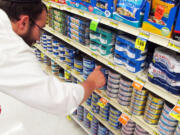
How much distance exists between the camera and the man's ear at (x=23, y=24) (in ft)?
3.68

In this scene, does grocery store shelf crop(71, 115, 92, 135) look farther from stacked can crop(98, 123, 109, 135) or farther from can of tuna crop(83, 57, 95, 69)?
can of tuna crop(83, 57, 95, 69)

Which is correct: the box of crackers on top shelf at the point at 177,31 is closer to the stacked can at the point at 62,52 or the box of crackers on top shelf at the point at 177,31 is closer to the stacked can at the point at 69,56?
the stacked can at the point at 69,56

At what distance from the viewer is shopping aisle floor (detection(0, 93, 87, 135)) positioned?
7.47 feet

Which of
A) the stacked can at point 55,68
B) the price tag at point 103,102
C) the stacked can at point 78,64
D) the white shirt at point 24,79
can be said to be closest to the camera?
the white shirt at point 24,79

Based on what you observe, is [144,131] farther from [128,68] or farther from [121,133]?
[128,68]

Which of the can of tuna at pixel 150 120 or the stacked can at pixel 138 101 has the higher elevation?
the stacked can at pixel 138 101

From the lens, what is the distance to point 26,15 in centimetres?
115

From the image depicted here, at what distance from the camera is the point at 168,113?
125 cm

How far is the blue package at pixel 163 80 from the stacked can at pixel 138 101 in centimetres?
17

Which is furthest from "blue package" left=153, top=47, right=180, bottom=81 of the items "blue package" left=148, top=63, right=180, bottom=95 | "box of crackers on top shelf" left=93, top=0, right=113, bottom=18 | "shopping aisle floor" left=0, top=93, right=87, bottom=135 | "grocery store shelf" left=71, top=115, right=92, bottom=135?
"shopping aisle floor" left=0, top=93, right=87, bottom=135

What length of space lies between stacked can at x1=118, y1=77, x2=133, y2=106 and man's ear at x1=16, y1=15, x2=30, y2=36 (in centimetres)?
86

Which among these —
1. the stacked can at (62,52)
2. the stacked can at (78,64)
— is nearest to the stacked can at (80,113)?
the stacked can at (78,64)

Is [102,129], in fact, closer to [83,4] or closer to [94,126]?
[94,126]

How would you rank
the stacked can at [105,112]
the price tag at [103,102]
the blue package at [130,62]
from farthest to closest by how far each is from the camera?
the stacked can at [105,112]
the price tag at [103,102]
the blue package at [130,62]
